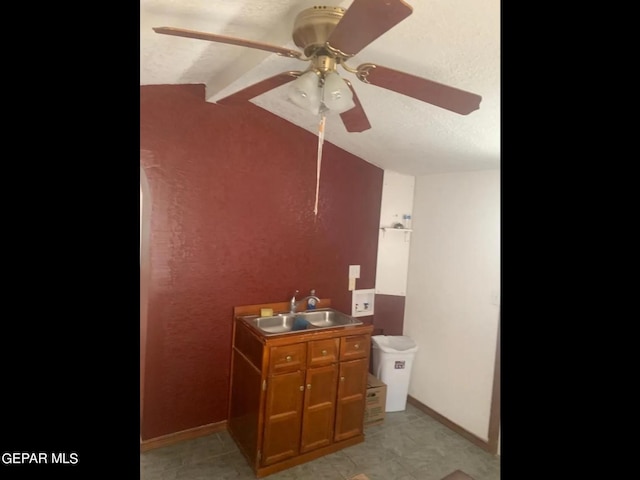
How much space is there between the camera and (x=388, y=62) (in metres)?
1.46

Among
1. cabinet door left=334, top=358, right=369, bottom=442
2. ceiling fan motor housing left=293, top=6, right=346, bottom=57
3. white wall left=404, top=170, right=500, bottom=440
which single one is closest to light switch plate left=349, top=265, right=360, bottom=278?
white wall left=404, top=170, right=500, bottom=440

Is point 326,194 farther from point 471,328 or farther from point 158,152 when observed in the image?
point 471,328

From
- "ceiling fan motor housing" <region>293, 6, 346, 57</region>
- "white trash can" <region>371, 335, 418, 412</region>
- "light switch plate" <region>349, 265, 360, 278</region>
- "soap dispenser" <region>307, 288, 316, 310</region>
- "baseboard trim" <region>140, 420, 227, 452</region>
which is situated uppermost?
"ceiling fan motor housing" <region>293, 6, 346, 57</region>

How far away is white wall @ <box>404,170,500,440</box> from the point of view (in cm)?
253

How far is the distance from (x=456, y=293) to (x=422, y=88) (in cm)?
202

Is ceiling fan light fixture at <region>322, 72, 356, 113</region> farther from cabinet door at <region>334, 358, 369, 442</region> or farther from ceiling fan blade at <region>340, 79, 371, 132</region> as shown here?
cabinet door at <region>334, 358, 369, 442</region>

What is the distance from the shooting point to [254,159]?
2.48 metres

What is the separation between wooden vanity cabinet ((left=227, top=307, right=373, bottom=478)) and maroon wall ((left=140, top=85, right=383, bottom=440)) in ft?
0.88

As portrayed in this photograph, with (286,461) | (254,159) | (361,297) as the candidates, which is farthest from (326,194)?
(286,461)

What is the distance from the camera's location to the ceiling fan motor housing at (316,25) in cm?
110
